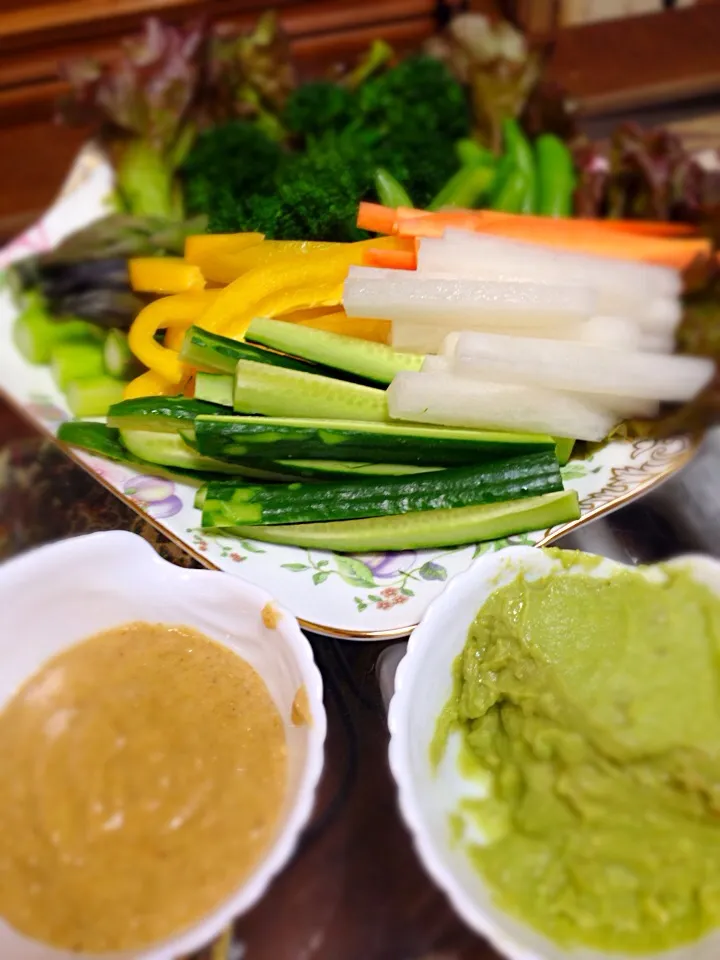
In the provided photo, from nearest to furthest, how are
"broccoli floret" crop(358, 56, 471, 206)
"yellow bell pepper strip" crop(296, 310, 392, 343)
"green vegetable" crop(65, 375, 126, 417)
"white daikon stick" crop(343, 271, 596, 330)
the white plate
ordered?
the white plate → "white daikon stick" crop(343, 271, 596, 330) → "yellow bell pepper strip" crop(296, 310, 392, 343) → "green vegetable" crop(65, 375, 126, 417) → "broccoli floret" crop(358, 56, 471, 206)

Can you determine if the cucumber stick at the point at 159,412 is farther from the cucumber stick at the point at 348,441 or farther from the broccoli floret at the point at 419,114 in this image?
the broccoli floret at the point at 419,114

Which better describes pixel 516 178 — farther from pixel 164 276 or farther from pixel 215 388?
pixel 215 388

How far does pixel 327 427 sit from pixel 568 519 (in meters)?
0.54

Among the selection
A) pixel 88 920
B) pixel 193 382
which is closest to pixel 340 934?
pixel 88 920

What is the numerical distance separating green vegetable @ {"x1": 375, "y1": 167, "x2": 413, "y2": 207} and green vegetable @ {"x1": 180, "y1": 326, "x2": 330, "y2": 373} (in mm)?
556

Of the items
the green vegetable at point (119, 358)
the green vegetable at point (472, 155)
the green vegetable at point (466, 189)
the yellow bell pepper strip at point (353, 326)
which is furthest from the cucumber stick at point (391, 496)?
the green vegetable at point (472, 155)

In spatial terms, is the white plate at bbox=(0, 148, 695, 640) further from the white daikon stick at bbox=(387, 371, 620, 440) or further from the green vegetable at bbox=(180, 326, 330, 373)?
the green vegetable at bbox=(180, 326, 330, 373)

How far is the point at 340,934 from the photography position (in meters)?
1.05

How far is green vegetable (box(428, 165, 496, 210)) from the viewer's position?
1961mm

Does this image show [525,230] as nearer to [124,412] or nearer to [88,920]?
[124,412]

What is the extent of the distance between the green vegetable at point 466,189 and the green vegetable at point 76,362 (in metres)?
1.01

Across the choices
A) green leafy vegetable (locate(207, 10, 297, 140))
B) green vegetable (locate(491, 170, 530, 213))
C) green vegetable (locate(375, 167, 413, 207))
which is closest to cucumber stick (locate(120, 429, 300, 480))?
green vegetable (locate(375, 167, 413, 207))

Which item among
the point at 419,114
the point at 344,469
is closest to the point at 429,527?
the point at 344,469

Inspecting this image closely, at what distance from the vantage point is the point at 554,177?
81.1 inches
